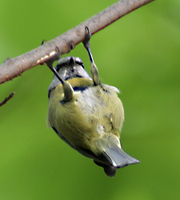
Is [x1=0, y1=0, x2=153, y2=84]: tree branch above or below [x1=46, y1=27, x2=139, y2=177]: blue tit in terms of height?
above

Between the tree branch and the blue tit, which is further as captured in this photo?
the blue tit

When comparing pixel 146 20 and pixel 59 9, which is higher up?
pixel 59 9

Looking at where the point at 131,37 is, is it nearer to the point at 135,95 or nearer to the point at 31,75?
the point at 135,95

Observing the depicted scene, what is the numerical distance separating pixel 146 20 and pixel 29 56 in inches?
50.9

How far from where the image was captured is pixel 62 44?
4.22 ft

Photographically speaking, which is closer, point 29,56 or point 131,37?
point 29,56

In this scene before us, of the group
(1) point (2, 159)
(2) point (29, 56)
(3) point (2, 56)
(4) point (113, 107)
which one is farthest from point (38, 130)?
(2) point (29, 56)

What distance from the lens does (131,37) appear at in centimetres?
215

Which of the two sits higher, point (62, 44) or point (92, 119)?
point (62, 44)

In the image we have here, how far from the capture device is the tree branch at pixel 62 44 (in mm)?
1141

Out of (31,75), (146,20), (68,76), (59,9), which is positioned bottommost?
(68,76)

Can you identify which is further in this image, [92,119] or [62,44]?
[92,119]

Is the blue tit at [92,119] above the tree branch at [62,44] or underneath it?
underneath

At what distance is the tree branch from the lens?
44.9 inches
